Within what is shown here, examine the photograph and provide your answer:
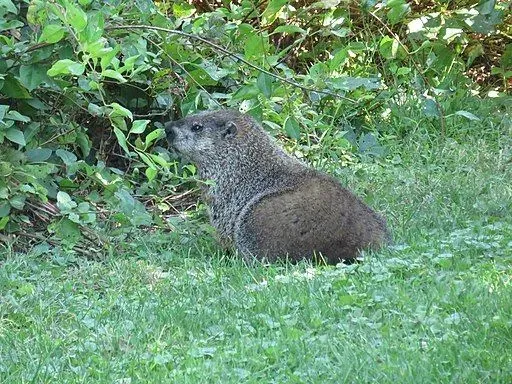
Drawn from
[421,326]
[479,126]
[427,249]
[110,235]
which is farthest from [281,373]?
[479,126]

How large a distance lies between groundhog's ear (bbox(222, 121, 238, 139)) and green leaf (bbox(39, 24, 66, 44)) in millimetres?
1423

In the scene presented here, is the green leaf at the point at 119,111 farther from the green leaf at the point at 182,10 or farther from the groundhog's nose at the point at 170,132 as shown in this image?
the green leaf at the point at 182,10

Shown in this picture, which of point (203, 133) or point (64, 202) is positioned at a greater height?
point (203, 133)

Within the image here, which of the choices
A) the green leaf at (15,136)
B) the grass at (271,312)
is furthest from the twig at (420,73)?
the green leaf at (15,136)

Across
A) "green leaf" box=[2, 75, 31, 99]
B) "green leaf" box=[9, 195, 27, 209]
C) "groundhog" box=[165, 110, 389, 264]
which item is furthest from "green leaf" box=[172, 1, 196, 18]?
"green leaf" box=[9, 195, 27, 209]

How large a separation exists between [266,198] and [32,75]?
172cm

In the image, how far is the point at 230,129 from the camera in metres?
7.16

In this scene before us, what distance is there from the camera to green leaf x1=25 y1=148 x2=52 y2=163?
277 inches

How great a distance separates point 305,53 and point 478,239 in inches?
172

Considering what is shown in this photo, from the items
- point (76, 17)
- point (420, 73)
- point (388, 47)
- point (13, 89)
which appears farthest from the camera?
point (388, 47)

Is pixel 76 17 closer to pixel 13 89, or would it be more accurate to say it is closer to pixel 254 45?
pixel 13 89

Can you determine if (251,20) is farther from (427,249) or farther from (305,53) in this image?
(427,249)

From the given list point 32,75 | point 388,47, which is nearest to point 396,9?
point 388,47

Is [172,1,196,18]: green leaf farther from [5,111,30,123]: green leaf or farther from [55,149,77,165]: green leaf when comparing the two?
[5,111,30,123]: green leaf
